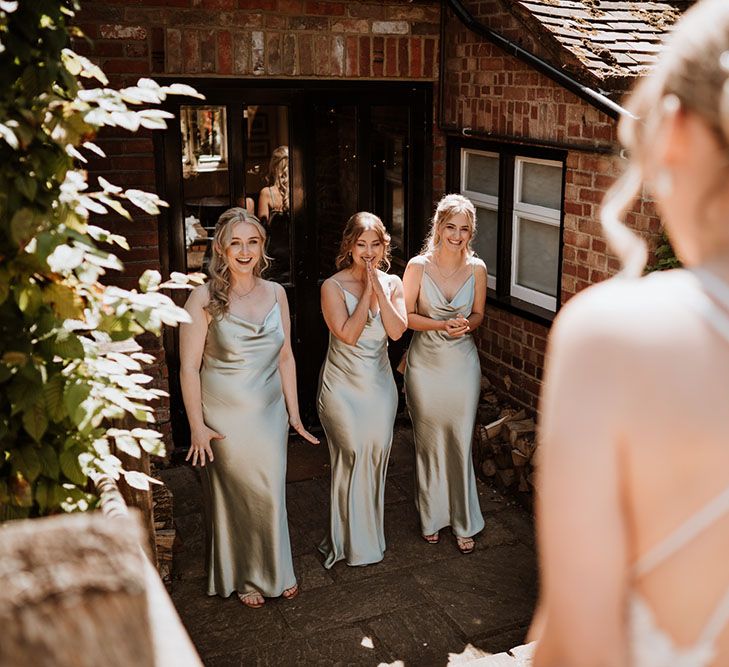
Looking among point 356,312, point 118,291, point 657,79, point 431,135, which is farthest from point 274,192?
point 657,79

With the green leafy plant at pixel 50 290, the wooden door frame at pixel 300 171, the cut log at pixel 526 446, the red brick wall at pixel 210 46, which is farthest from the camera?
the wooden door frame at pixel 300 171

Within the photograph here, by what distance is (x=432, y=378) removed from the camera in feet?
17.9

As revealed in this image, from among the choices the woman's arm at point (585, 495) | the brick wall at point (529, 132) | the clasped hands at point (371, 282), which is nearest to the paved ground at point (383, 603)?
the brick wall at point (529, 132)

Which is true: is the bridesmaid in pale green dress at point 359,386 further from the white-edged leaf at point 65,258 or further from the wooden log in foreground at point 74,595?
the wooden log in foreground at point 74,595

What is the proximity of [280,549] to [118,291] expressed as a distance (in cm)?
269

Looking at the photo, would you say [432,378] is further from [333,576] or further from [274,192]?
[274,192]

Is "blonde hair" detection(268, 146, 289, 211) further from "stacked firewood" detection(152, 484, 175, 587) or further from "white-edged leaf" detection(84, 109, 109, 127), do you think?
"white-edged leaf" detection(84, 109, 109, 127)

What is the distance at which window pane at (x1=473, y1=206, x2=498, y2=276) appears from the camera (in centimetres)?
693

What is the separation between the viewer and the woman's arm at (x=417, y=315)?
210 inches

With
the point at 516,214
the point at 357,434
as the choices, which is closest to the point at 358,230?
the point at 357,434

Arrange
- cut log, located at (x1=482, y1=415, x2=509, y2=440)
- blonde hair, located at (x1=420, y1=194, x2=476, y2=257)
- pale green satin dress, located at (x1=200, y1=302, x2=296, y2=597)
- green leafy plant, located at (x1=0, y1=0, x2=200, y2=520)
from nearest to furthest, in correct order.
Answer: green leafy plant, located at (x1=0, y1=0, x2=200, y2=520) → pale green satin dress, located at (x1=200, y1=302, x2=296, y2=597) → blonde hair, located at (x1=420, y1=194, x2=476, y2=257) → cut log, located at (x1=482, y1=415, x2=509, y2=440)

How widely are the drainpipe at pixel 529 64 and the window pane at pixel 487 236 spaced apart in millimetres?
802

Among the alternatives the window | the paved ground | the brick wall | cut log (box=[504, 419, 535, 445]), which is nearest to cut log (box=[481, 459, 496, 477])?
cut log (box=[504, 419, 535, 445])

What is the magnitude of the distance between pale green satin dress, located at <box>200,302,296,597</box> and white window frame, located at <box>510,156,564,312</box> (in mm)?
2341
